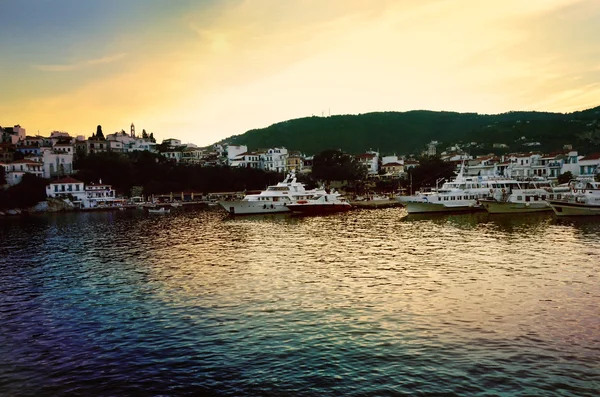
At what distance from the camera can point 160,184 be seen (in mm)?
128375

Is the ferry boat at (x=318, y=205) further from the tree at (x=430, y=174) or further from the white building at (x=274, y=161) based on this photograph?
the white building at (x=274, y=161)

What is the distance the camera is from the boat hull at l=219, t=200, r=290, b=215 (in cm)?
7538

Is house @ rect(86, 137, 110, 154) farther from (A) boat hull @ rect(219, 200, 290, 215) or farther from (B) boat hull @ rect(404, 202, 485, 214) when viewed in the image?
(B) boat hull @ rect(404, 202, 485, 214)

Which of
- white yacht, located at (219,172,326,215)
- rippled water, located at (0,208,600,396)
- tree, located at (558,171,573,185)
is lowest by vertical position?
rippled water, located at (0,208,600,396)

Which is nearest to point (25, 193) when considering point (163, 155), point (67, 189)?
point (67, 189)

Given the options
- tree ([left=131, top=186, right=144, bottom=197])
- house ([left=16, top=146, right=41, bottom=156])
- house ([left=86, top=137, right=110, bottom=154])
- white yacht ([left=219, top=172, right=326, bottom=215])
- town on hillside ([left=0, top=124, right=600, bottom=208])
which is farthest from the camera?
house ([left=86, top=137, right=110, bottom=154])

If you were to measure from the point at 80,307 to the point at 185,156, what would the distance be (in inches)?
5835

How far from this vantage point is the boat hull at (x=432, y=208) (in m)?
66.6

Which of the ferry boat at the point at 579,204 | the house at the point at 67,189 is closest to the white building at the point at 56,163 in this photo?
the house at the point at 67,189

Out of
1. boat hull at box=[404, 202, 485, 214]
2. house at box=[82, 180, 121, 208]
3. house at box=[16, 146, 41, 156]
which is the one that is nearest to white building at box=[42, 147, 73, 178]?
house at box=[16, 146, 41, 156]

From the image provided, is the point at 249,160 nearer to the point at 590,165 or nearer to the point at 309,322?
the point at 590,165

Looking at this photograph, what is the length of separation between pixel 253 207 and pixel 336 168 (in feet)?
191

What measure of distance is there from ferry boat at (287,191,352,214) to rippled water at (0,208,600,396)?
1546 inches

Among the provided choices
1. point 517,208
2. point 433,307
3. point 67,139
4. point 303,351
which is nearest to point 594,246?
point 433,307
